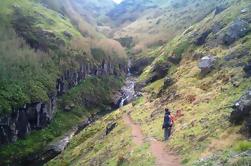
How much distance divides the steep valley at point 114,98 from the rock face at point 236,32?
0.33 meters

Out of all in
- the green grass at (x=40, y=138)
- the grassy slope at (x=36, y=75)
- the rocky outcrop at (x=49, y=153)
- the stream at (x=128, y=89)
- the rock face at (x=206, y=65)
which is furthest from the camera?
the stream at (x=128, y=89)

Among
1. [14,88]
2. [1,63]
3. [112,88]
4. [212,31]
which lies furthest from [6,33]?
[212,31]

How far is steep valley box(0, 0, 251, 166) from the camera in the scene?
4662cm

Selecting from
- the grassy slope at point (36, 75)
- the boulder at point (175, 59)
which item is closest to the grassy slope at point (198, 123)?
the grassy slope at point (36, 75)

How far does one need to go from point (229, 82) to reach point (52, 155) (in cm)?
5646

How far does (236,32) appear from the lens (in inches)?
4245

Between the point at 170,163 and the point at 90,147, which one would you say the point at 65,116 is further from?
the point at 170,163

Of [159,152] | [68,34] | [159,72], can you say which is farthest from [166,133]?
[68,34]

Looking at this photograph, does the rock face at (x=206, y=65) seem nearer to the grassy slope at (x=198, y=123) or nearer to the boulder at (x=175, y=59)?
the grassy slope at (x=198, y=123)

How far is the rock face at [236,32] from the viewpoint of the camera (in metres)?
106

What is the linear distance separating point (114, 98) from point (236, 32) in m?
69.0

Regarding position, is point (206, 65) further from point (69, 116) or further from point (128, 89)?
point (128, 89)

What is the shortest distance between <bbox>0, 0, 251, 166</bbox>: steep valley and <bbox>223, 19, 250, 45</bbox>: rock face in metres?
0.33

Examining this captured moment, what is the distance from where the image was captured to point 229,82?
69312 mm
